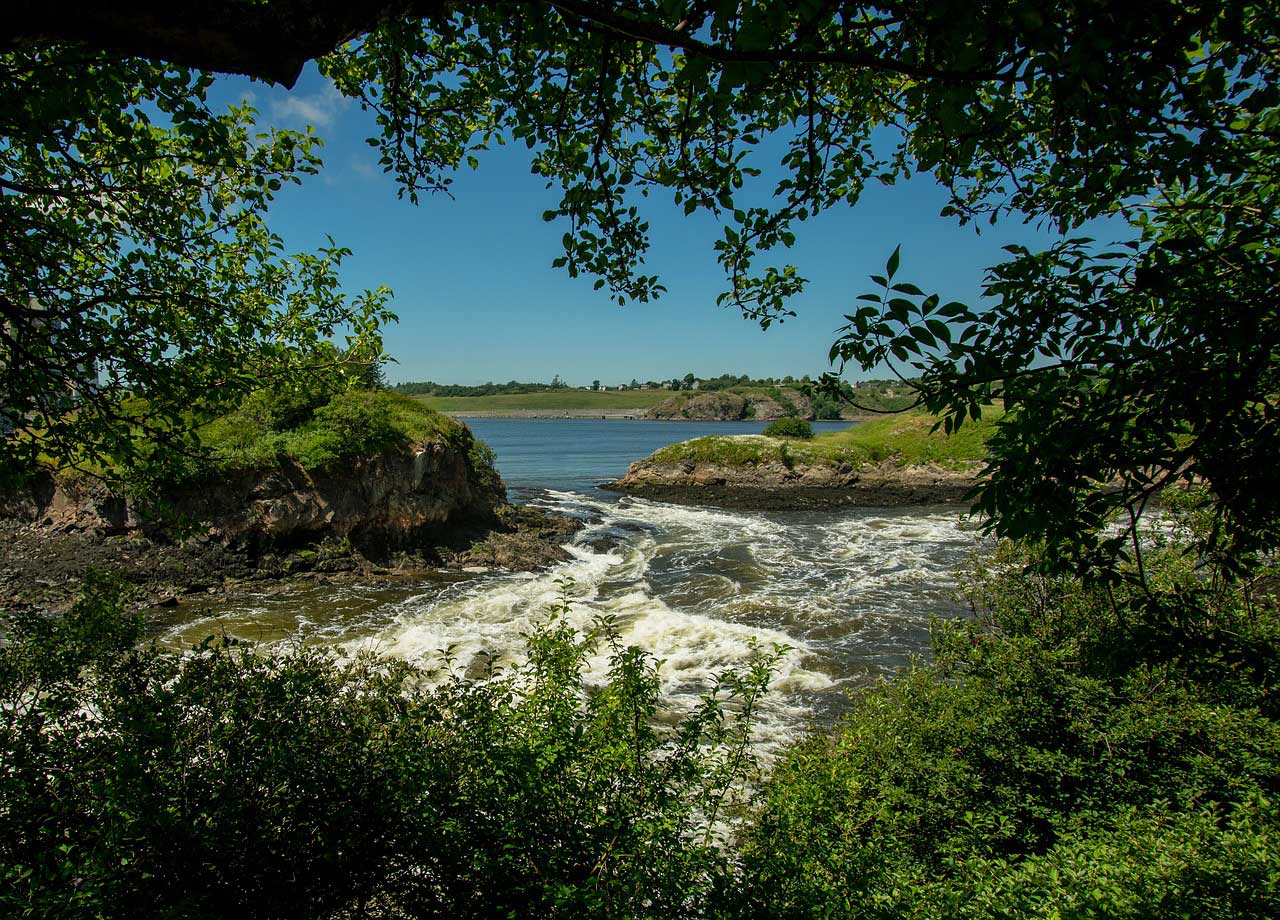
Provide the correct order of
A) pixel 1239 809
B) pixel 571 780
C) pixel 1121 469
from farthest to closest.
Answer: pixel 1239 809 → pixel 571 780 → pixel 1121 469

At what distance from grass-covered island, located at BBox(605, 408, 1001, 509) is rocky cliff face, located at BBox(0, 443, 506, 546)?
69.1ft

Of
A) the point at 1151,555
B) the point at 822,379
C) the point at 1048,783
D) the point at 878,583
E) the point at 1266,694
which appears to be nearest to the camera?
the point at 822,379

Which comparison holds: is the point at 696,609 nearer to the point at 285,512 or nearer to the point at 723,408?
the point at 285,512

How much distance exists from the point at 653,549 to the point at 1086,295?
958 inches

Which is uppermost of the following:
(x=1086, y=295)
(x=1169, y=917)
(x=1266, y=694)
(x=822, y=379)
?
(x=1086, y=295)

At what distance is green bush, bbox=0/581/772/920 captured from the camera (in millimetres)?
3580

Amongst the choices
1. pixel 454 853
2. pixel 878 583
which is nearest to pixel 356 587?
pixel 454 853

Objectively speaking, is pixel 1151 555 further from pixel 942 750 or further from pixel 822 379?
pixel 822 379

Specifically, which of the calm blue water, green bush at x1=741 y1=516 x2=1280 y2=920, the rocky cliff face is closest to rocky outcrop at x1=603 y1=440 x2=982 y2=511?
the calm blue water

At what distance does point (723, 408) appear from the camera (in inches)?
6708

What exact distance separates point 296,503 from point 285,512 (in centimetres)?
42

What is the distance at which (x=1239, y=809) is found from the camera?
515 cm

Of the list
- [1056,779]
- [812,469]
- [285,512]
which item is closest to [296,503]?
[285,512]

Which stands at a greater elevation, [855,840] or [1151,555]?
[1151,555]
